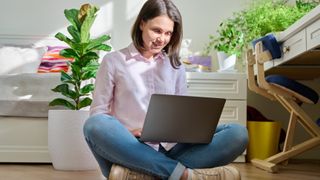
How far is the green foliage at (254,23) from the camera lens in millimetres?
2680

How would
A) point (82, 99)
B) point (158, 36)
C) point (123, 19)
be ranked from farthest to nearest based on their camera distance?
1. point (123, 19)
2. point (82, 99)
3. point (158, 36)

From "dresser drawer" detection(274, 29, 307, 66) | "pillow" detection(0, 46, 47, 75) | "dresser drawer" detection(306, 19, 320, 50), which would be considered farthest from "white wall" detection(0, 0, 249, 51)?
"dresser drawer" detection(306, 19, 320, 50)

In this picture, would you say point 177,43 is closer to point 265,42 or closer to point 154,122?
point 154,122

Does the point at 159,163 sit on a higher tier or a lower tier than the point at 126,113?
lower

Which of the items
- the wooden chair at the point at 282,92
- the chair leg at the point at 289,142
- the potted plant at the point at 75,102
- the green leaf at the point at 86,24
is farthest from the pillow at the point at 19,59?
the chair leg at the point at 289,142

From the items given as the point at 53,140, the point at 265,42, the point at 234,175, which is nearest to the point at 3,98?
the point at 53,140

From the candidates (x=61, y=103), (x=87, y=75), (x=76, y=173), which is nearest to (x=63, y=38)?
(x=87, y=75)

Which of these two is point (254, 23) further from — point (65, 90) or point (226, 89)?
point (65, 90)

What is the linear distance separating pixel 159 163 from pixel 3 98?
1463mm

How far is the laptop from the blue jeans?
45 millimetres

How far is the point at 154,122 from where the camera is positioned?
4.14 ft

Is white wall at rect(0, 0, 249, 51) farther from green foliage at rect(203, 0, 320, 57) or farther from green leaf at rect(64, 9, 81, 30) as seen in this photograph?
green leaf at rect(64, 9, 81, 30)

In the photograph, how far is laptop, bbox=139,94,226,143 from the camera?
1252 mm

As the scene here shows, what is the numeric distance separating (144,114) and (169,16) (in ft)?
1.05
